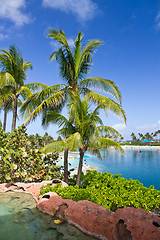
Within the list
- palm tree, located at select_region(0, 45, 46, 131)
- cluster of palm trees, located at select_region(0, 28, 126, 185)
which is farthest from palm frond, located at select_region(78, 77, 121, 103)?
palm tree, located at select_region(0, 45, 46, 131)

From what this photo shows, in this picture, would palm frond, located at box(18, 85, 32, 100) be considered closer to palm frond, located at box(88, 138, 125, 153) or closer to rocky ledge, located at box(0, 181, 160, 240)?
palm frond, located at box(88, 138, 125, 153)

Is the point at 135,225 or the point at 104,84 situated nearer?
the point at 135,225

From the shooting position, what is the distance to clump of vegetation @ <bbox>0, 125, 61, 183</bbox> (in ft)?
25.1

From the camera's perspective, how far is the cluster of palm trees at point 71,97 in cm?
707

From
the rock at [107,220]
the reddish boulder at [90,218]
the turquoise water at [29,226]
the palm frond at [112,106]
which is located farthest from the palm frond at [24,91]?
the reddish boulder at [90,218]

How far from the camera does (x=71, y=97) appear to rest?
7.82 m

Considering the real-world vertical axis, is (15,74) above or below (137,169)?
above

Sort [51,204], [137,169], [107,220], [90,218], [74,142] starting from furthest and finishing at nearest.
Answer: [137,169]
[74,142]
[51,204]
[90,218]
[107,220]

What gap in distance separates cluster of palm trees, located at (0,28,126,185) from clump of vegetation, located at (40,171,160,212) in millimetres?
1231

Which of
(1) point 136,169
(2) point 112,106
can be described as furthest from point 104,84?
(1) point 136,169

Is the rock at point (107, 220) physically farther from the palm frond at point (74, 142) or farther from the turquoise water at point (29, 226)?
the palm frond at point (74, 142)

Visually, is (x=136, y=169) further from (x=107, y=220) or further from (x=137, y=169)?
(x=107, y=220)

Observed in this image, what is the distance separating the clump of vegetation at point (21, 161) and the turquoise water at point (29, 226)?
2313 millimetres

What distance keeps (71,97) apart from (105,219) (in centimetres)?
517
